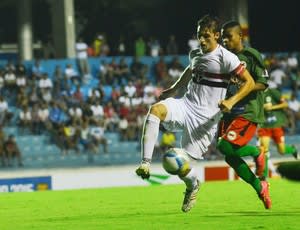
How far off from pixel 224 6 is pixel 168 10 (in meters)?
9.00

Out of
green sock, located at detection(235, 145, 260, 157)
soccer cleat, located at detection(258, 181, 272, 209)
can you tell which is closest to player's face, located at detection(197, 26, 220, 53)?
green sock, located at detection(235, 145, 260, 157)

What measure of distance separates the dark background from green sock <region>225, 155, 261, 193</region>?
33.3 m

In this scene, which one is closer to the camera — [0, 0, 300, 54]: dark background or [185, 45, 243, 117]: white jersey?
[185, 45, 243, 117]: white jersey

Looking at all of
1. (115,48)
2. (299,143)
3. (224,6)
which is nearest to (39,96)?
(299,143)

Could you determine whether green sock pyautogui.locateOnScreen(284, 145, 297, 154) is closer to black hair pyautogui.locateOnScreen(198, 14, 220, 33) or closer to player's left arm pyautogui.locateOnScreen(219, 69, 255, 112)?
player's left arm pyautogui.locateOnScreen(219, 69, 255, 112)

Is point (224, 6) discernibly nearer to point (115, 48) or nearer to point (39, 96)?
point (115, 48)

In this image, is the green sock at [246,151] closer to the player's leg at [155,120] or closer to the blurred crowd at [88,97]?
the player's leg at [155,120]

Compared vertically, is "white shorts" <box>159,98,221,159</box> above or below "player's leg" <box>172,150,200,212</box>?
above

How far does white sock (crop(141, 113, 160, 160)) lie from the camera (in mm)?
9305

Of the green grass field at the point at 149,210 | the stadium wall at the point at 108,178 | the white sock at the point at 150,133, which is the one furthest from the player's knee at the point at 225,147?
the stadium wall at the point at 108,178

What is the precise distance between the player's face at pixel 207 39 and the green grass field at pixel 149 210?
1632 millimetres

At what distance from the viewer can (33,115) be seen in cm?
2703

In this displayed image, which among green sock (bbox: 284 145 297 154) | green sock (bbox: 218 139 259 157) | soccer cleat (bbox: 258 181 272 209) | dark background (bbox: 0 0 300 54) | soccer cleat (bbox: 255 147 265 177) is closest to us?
soccer cleat (bbox: 258 181 272 209)

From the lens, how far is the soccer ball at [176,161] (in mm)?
9281
